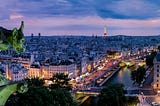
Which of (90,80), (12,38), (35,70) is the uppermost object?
(12,38)

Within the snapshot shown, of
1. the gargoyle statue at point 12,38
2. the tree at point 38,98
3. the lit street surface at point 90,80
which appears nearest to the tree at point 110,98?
the tree at point 38,98

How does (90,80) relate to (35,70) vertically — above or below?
below

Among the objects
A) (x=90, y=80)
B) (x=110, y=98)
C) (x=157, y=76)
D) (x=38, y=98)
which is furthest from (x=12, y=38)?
(x=90, y=80)

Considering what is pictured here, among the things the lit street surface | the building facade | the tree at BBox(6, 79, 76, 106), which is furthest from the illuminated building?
the tree at BBox(6, 79, 76, 106)

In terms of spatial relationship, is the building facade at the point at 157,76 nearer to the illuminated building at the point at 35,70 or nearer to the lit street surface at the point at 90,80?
the lit street surface at the point at 90,80

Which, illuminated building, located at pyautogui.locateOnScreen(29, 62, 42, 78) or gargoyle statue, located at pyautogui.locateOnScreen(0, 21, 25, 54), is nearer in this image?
gargoyle statue, located at pyautogui.locateOnScreen(0, 21, 25, 54)

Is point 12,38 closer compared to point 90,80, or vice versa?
point 12,38

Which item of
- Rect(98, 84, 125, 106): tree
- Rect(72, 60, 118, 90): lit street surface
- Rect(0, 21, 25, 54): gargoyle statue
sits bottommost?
Rect(72, 60, 118, 90): lit street surface

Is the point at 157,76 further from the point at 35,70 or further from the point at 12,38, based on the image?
the point at 12,38

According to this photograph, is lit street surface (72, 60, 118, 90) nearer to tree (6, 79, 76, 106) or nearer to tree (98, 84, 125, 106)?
tree (98, 84, 125, 106)
